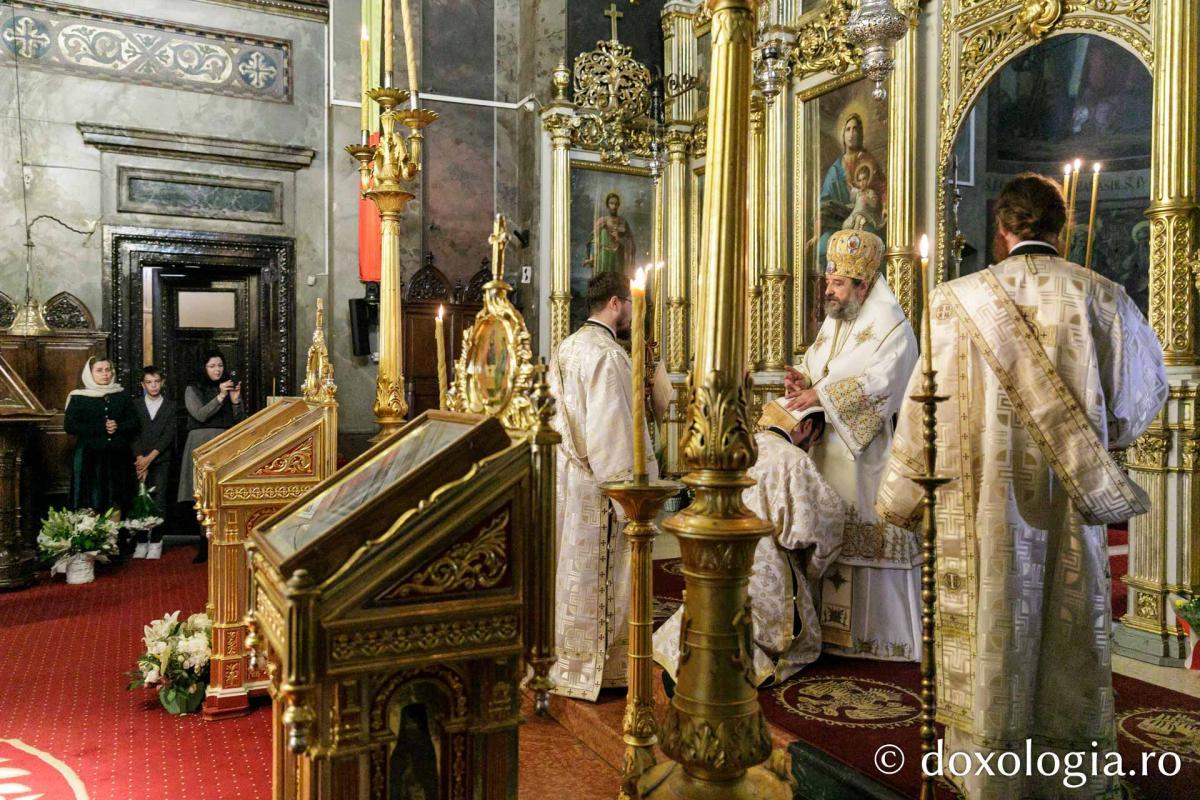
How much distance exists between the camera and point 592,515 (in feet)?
13.4

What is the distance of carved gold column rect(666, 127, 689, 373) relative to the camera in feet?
34.1

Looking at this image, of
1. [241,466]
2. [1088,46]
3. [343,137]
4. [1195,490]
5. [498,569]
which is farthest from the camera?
[343,137]

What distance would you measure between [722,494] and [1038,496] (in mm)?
1215

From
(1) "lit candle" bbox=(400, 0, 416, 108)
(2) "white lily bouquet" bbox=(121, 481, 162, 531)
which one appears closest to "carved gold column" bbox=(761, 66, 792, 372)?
(1) "lit candle" bbox=(400, 0, 416, 108)

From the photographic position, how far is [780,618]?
3846 mm

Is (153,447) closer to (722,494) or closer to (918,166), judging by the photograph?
(918,166)

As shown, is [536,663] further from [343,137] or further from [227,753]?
[343,137]

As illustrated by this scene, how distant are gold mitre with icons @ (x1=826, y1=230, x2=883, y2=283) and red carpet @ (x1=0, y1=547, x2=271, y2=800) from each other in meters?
3.28

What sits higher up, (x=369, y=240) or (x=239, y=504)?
(x=369, y=240)

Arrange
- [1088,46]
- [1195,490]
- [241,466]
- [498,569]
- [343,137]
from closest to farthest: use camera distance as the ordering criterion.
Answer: [498,569] → [241,466] → [1195,490] → [1088,46] → [343,137]

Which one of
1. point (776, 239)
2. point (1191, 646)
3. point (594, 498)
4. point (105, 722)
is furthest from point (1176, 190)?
point (105, 722)

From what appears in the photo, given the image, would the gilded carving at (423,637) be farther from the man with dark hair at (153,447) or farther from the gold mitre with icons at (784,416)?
the man with dark hair at (153,447)

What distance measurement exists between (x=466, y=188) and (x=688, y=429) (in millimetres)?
9297

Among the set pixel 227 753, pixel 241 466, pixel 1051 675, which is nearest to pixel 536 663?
pixel 1051 675
